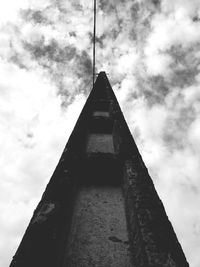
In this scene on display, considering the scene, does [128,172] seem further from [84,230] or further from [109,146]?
[109,146]

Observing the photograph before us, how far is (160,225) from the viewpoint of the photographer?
6.77 feet

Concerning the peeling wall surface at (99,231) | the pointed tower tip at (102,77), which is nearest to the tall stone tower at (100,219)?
the peeling wall surface at (99,231)

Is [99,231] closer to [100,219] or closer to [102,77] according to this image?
[100,219]

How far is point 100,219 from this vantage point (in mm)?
2621

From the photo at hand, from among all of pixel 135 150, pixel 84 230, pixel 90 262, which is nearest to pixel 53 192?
pixel 84 230

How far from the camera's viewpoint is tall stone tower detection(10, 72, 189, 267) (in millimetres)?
1842

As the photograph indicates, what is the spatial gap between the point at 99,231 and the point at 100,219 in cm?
16

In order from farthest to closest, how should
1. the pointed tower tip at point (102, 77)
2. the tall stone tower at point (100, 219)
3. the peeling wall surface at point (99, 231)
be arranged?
the pointed tower tip at point (102, 77) < the peeling wall surface at point (99, 231) < the tall stone tower at point (100, 219)

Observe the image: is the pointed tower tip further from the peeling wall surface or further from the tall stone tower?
the peeling wall surface

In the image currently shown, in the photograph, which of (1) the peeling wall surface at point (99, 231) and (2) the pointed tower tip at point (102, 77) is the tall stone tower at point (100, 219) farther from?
(2) the pointed tower tip at point (102, 77)

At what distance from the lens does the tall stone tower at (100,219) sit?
1842mm

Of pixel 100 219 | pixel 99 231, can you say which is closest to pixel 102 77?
pixel 100 219

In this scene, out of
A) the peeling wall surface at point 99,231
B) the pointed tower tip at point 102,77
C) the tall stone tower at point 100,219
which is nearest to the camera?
the tall stone tower at point 100,219

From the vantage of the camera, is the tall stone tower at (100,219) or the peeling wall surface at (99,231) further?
the peeling wall surface at (99,231)
